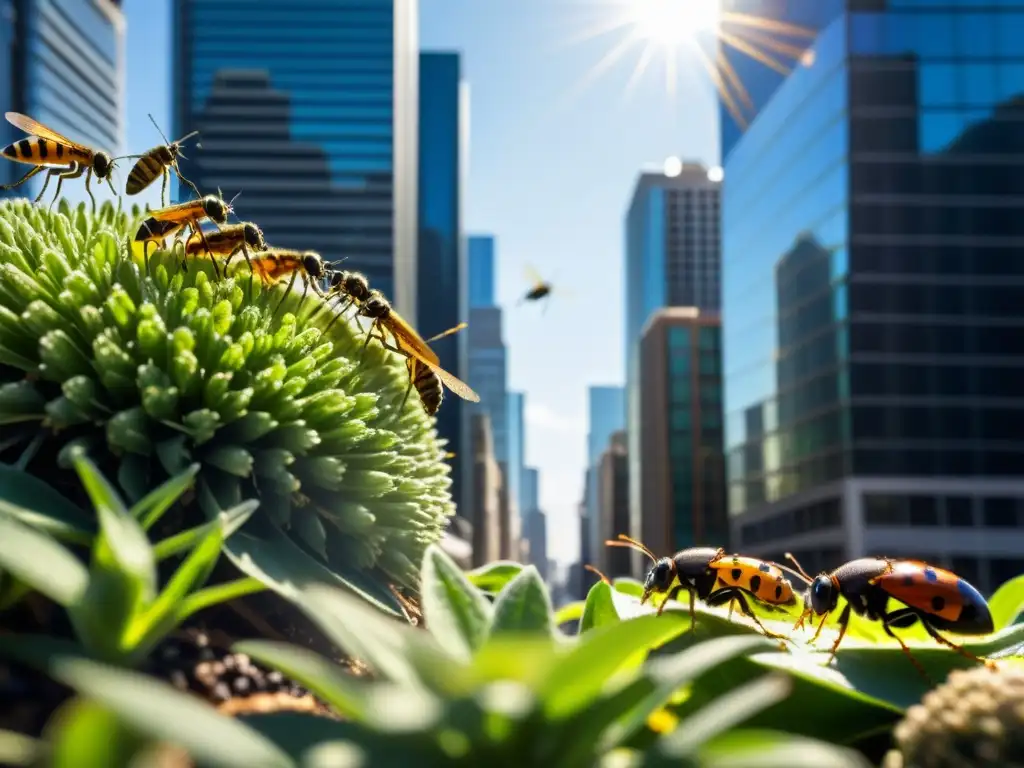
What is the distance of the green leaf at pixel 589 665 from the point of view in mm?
846

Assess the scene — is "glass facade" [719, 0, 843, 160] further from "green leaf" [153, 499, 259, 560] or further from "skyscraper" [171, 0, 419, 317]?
"green leaf" [153, 499, 259, 560]

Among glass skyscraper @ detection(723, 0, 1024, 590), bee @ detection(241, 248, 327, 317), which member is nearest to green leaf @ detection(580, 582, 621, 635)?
bee @ detection(241, 248, 327, 317)

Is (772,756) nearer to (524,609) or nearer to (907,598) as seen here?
(524,609)

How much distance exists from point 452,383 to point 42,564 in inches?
62.2

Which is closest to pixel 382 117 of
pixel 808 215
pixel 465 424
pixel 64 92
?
pixel 64 92

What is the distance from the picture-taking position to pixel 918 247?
49688mm

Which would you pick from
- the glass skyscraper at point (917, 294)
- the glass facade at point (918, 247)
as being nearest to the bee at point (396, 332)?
the glass skyscraper at point (917, 294)

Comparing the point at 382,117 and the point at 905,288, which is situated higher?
the point at 382,117

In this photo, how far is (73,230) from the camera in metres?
1.84

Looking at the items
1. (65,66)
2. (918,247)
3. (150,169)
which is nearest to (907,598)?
(150,169)

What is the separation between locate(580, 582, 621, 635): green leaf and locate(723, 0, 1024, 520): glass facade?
48685mm

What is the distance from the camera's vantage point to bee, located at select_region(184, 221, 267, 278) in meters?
1.84

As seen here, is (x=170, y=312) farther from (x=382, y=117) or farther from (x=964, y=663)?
(x=382, y=117)

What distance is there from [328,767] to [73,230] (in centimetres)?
143
